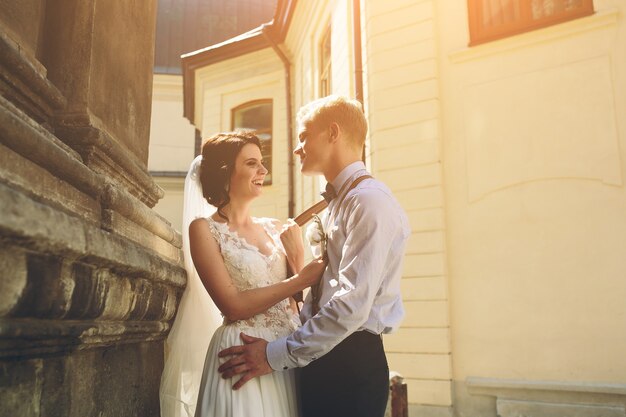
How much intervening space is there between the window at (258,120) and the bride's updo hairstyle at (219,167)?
11.6 metres

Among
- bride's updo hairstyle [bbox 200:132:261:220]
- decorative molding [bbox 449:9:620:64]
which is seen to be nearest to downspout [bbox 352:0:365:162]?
decorative molding [bbox 449:9:620:64]

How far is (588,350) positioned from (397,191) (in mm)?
2929

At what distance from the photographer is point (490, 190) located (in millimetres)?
7000

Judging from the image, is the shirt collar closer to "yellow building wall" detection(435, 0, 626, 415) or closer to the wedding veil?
the wedding veil

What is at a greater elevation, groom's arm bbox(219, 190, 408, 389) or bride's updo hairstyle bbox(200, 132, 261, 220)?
bride's updo hairstyle bbox(200, 132, 261, 220)

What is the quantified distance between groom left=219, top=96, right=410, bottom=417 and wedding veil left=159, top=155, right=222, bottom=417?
24cm

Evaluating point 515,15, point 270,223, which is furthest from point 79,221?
point 515,15

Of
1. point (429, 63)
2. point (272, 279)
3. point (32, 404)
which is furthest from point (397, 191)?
point (32, 404)

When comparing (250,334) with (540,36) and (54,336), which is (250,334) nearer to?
(54,336)

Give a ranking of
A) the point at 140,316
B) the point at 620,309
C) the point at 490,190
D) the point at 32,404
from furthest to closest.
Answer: the point at 490,190 < the point at 620,309 < the point at 140,316 < the point at 32,404

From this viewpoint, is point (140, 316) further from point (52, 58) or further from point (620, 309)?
point (620, 309)

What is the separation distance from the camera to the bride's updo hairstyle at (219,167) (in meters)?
2.92

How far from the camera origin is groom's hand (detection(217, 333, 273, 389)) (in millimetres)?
2279

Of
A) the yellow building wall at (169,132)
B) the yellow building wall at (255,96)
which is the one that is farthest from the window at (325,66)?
the yellow building wall at (169,132)
